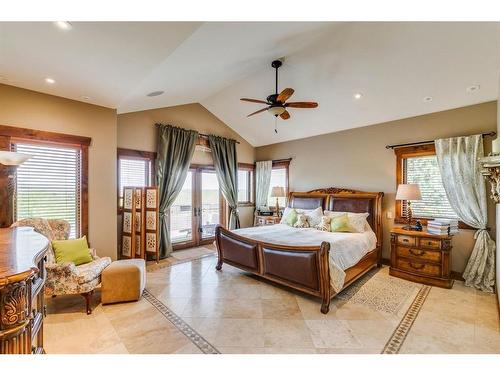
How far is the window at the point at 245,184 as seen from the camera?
6.75 meters

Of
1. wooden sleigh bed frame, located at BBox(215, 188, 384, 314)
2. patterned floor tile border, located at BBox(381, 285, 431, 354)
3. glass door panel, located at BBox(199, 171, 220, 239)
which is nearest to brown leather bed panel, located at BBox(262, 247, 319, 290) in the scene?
wooden sleigh bed frame, located at BBox(215, 188, 384, 314)

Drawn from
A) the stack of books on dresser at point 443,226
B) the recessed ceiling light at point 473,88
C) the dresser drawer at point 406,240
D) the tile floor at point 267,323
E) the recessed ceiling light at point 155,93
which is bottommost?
the tile floor at point 267,323

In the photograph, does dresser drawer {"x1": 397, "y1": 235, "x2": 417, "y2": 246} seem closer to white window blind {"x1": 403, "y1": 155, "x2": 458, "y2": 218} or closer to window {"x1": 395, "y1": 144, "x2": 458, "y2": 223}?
window {"x1": 395, "y1": 144, "x2": 458, "y2": 223}

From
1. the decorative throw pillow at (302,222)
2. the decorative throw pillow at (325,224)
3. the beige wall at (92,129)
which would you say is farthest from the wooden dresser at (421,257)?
the beige wall at (92,129)

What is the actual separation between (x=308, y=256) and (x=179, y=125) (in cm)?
405

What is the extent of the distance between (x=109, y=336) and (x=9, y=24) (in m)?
2.84

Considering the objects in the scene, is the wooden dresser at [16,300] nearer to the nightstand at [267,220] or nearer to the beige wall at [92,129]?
the beige wall at [92,129]

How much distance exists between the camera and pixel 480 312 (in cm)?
272

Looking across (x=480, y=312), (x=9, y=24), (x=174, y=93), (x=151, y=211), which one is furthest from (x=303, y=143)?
(x=9, y=24)

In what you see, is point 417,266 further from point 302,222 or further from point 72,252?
point 72,252

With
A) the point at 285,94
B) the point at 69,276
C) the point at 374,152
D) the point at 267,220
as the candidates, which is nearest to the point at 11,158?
the point at 69,276

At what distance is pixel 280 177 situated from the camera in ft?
21.0

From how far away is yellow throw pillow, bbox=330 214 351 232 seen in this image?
420 centimetres
